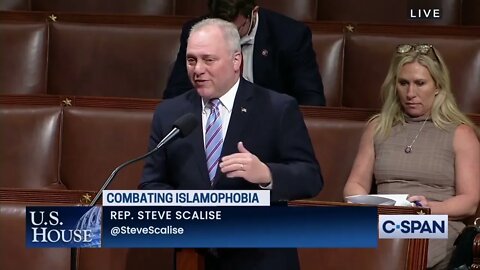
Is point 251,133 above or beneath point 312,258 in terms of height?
above

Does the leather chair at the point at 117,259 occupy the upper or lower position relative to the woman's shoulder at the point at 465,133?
lower

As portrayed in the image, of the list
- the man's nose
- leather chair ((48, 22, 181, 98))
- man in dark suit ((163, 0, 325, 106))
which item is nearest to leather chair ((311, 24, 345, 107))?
man in dark suit ((163, 0, 325, 106))

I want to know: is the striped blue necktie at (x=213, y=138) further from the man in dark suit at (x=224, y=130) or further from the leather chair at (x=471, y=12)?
the leather chair at (x=471, y=12)

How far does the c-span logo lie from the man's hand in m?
0.14

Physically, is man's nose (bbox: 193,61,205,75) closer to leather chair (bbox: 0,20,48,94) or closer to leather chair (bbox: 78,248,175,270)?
leather chair (bbox: 78,248,175,270)

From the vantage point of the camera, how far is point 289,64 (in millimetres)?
1913

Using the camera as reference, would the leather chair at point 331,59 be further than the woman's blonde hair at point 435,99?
Yes

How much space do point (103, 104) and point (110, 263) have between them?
448 millimetres

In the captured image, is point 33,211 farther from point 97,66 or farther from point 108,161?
point 97,66

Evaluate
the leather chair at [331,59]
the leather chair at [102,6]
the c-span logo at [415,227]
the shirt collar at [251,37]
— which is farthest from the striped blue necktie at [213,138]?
the leather chair at [102,6]

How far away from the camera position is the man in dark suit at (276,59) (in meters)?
1.87

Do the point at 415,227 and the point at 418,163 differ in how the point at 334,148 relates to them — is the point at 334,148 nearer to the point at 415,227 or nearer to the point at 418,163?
the point at 418,163

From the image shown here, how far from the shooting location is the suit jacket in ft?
3.97

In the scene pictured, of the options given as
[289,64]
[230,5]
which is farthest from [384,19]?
[230,5]
